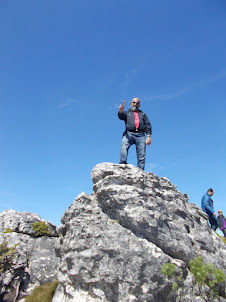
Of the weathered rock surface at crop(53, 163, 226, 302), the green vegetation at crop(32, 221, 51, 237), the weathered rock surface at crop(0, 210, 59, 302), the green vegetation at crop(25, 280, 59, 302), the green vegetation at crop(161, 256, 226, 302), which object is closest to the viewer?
the green vegetation at crop(161, 256, 226, 302)

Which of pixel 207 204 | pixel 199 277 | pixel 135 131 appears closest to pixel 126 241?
pixel 199 277

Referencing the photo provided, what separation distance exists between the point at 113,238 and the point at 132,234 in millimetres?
849

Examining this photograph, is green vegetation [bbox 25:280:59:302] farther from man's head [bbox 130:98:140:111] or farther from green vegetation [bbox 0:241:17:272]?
man's head [bbox 130:98:140:111]

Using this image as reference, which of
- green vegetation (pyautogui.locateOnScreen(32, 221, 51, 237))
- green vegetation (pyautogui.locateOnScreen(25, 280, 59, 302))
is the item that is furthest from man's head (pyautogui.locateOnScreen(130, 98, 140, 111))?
green vegetation (pyautogui.locateOnScreen(25, 280, 59, 302))

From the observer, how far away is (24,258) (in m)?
12.6

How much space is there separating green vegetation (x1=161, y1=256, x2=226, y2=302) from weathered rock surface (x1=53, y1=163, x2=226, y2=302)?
13.3 inches

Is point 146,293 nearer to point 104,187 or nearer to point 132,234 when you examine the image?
point 132,234

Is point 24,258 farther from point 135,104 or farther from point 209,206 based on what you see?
point 209,206

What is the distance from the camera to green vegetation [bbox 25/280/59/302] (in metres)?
10.3

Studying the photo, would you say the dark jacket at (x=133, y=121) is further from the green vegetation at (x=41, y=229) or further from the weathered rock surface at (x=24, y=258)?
the green vegetation at (x=41, y=229)

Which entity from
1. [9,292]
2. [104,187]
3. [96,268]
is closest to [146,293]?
[96,268]

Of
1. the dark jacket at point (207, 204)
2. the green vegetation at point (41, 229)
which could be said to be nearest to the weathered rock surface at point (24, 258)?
the green vegetation at point (41, 229)

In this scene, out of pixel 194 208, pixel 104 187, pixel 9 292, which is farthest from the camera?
pixel 194 208

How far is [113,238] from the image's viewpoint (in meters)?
9.08
